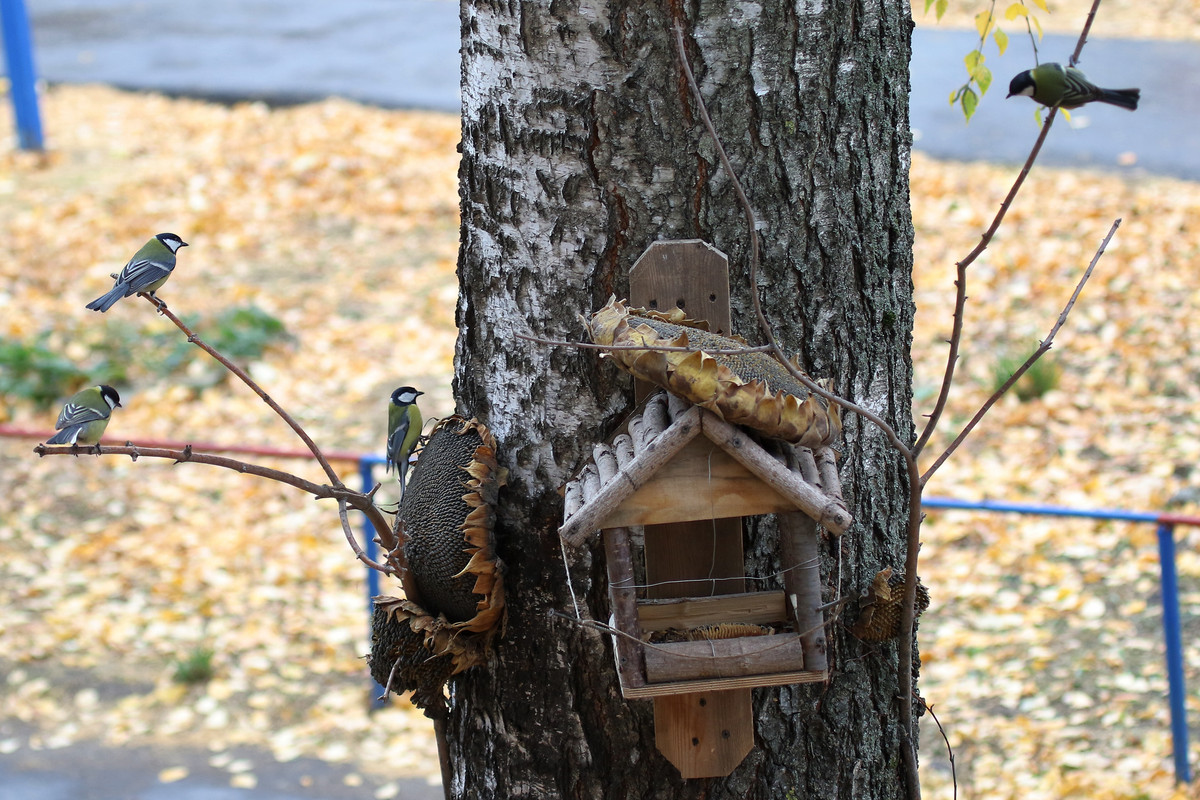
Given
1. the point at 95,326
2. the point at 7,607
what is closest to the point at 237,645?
the point at 7,607

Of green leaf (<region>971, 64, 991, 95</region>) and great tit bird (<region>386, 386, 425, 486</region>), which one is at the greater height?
green leaf (<region>971, 64, 991, 95</region>)

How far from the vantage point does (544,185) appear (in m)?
1.88

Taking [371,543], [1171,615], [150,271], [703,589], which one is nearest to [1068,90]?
[703,589]

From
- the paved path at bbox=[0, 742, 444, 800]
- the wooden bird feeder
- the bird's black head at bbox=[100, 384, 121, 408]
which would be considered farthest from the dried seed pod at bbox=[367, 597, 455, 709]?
the paved path at bbox=[0, 742, 444, 800]

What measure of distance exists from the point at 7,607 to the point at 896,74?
5.08 metres

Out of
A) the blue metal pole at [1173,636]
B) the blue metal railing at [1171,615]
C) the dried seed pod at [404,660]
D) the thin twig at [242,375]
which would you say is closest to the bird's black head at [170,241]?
the thin twig at [242,375]

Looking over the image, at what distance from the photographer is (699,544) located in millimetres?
1888

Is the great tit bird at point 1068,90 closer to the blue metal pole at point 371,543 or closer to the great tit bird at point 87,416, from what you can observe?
the great tit bird at point 87,416

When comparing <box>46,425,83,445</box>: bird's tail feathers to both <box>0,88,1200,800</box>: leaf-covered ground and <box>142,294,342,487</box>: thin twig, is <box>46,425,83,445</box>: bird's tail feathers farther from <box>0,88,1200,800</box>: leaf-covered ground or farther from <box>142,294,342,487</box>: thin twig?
<box>0,88,1200,800</box>: leaf-covered ground

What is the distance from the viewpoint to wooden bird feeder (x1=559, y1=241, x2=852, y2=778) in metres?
1.58

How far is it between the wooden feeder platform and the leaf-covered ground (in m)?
2.70

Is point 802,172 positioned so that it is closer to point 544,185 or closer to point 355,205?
point 544,185

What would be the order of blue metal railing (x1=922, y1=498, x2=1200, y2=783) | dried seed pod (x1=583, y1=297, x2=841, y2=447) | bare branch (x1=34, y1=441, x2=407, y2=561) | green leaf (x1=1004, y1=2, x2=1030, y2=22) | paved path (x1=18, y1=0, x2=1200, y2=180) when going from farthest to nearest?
paved path (x1=18, y1=0, x2=1200, y2=180), blue metal railing (x1=922, y1=498, x2=1200, y2=783), green leaf (x1=1004, y1=2, x2=1030, y2=22), bare branch (x1=34, y1=441, x2=407, y2=561), dried seed pod (x1=583, y1=297, x2=841, y2=447)

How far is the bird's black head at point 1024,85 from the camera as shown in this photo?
1.85 meters
